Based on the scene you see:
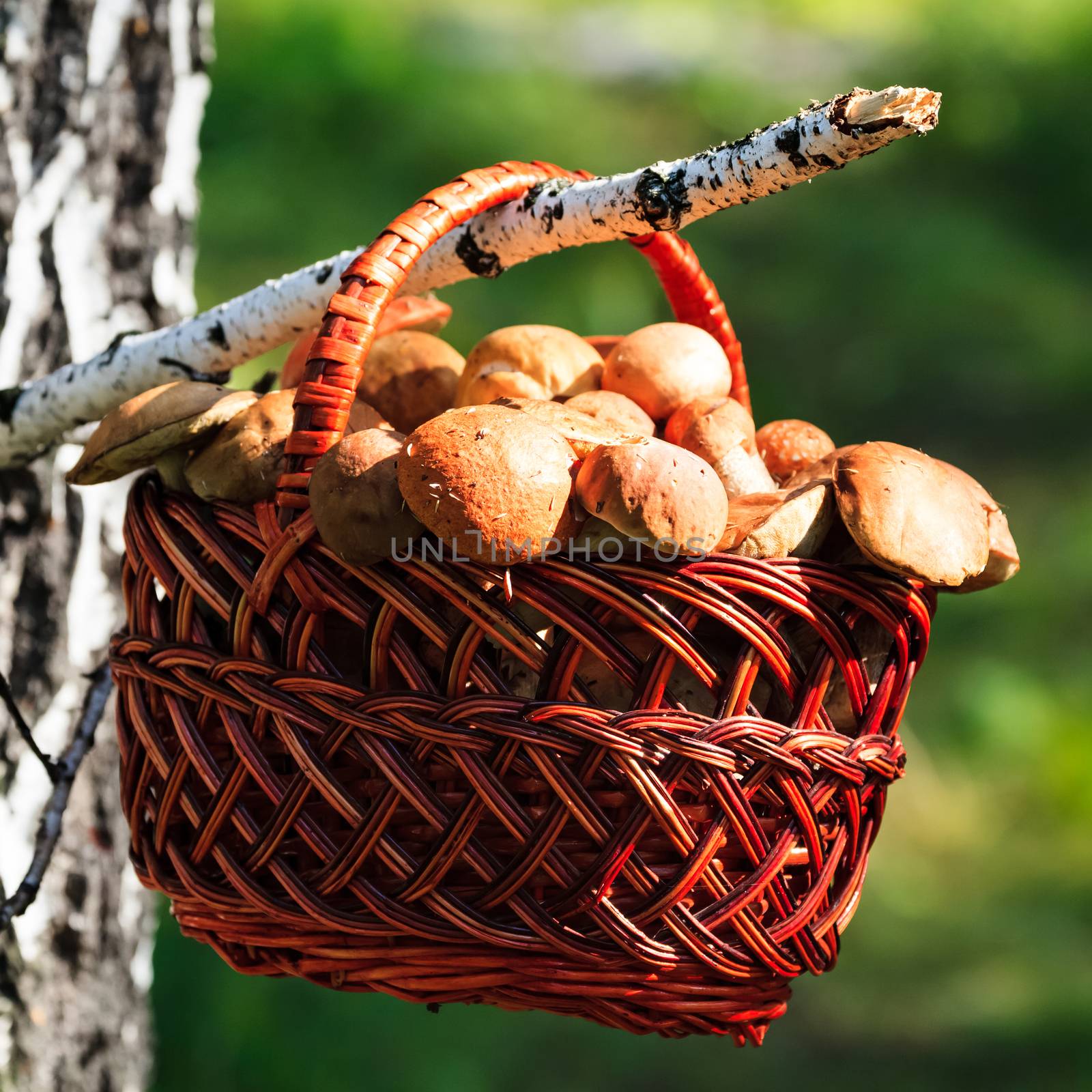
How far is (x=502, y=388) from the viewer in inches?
30.9

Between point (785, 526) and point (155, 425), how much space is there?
39 centimetres

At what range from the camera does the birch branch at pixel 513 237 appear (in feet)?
2.01

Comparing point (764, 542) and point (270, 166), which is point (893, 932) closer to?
point (764, 542)

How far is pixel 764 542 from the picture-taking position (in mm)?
633

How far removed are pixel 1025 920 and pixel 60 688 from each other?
95.3 inches

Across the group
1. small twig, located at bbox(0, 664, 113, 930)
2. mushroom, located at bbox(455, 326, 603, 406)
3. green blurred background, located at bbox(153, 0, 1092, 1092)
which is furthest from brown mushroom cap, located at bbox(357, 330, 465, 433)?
green blurred background, located at bbox(153, 0, 1092, 1092)

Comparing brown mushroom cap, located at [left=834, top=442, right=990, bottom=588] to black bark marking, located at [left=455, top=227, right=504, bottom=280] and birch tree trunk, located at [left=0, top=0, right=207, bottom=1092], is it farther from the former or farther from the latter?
birch tree trunk, located at [left=0, top=0, right=207, bottom=1092]

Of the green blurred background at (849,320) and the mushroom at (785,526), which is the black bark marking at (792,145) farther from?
the green blurred background at (849,320)

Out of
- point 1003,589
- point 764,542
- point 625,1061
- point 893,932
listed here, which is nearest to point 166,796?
point 764,542

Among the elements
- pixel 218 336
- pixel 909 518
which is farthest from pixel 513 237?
pixel 909 518

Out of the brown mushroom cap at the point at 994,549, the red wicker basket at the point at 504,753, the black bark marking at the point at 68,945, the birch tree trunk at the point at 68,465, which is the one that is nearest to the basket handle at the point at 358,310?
the red wicker basket at the point at 504,753

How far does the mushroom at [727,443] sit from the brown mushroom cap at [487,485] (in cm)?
18

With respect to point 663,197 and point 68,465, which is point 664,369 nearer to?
point 663,197

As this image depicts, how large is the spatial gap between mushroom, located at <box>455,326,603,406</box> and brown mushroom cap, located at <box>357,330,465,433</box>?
0.03 m
